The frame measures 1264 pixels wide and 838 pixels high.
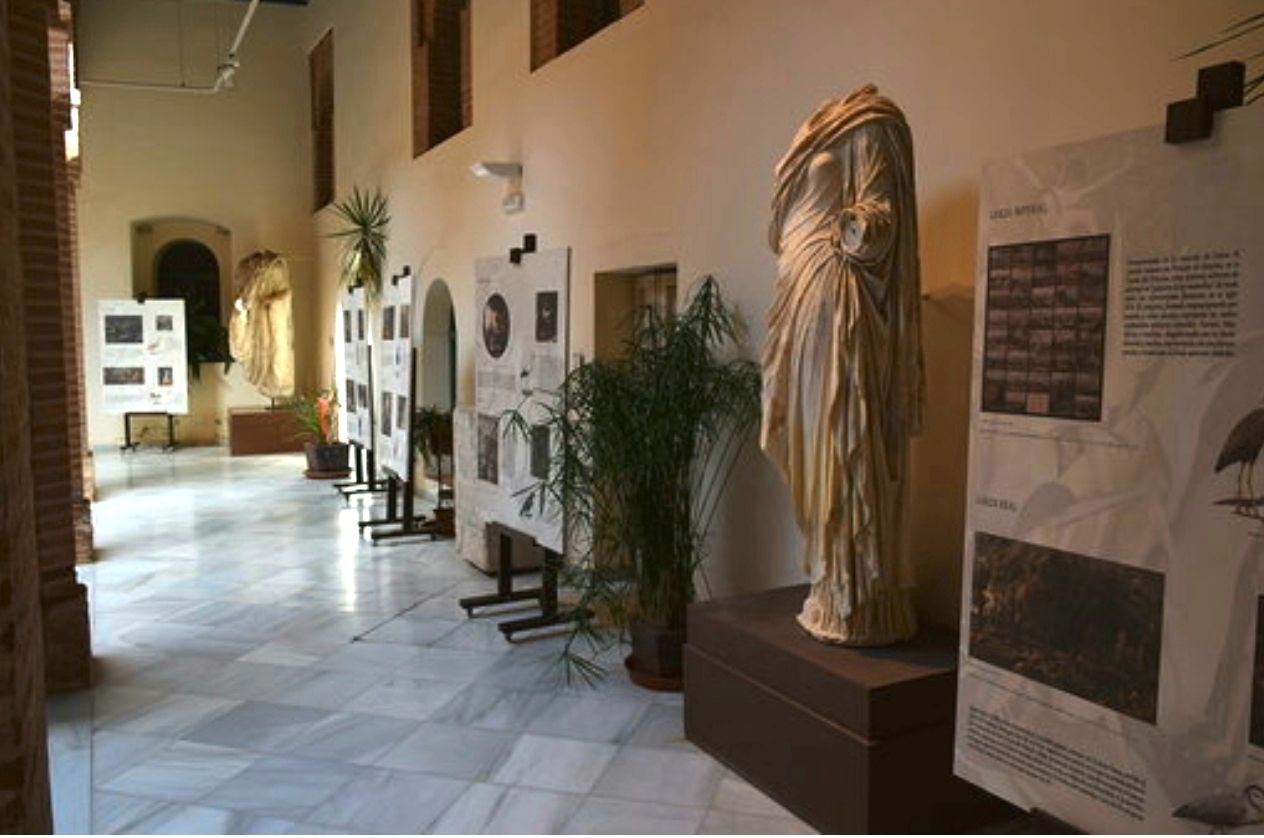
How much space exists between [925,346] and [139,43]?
14587 millimetres

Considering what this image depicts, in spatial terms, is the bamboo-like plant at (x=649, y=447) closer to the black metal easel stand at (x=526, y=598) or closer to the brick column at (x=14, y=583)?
the black metal easel stand at (x=526, y=598)

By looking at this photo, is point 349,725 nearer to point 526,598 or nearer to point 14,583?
point 526,598

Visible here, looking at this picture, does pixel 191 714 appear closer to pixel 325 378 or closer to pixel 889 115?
pixel 889 115

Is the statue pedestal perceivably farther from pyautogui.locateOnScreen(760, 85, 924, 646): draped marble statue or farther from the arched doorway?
the arched doorway

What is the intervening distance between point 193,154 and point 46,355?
37.6 ft

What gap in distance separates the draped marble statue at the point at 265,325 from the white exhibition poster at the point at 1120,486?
13407 mm

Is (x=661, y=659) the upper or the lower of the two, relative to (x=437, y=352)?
lower

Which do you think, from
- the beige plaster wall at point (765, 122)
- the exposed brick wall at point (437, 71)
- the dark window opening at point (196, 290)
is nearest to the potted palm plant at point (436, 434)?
the beige plaster wall at point (765, 122)

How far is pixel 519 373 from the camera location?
5.91 meters

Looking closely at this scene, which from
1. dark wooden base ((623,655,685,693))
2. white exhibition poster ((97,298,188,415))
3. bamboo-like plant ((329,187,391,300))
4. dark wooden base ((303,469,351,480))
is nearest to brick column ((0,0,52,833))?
dark wooden base ((623,655,685,693))

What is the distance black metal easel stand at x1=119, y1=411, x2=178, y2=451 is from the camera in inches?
555

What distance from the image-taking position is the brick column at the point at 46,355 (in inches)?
174

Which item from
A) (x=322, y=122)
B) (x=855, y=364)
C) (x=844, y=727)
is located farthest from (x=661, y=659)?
(x=322, y=122)

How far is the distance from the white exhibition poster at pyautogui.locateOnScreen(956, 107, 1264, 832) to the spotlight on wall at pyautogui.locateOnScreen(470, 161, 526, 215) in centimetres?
546
